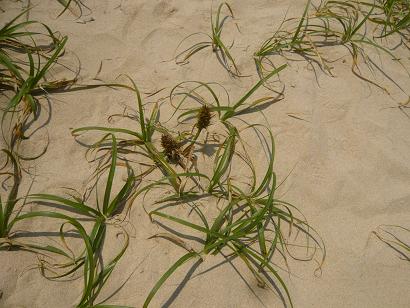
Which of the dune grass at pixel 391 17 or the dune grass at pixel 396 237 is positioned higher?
the dune grass at pixel 391 17

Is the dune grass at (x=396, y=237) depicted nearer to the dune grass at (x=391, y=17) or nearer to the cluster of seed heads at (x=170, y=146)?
the cluster of seed heads at (x=170, y=146)

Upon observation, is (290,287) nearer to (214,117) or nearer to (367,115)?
(214,117)

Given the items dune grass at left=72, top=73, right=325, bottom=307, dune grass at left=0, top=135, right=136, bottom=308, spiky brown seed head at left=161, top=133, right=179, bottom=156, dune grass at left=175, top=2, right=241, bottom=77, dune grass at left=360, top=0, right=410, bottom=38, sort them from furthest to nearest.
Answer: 1. dune grass at left=360, top=0, right=410, bottom=38
2. dune grass at left=175, top=2, right=241, bottom=77
3. spiky brown seed head at left=161, top=133, right=179, bottom=156
4. dune grass at left=72, top=73, right=325, bottom=307
5. dune grass at left=0, top=135, right=136, bottom=308

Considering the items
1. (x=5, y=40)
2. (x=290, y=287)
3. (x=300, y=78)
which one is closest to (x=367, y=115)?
(x=300, y=78)

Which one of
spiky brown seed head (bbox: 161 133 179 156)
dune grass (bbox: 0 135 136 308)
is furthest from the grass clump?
spiky brown seed head (bbox: 161 133 179 156)

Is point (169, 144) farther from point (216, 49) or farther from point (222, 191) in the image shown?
point (216, 49)

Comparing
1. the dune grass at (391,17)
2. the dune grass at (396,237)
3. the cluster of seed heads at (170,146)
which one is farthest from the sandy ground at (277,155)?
the cluster of seed heads at (170,146)

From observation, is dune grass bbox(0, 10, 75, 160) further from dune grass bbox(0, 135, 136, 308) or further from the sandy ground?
dune grass bbox(0, 135, 136, 308)
